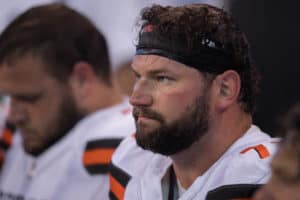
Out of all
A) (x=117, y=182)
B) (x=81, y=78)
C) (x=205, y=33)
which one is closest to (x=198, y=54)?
(x=205, y=33)

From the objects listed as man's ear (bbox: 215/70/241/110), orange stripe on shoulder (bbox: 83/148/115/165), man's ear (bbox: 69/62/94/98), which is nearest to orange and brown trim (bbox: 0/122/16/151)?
man's ear (bbox: 69/62/94/98)

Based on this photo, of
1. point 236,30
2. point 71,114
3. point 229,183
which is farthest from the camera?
point 71,114

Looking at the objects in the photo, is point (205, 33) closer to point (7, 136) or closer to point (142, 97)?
point (142, 97)

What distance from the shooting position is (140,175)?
1423mm

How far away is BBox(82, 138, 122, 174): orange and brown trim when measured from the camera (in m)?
1.67

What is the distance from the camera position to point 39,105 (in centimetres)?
184

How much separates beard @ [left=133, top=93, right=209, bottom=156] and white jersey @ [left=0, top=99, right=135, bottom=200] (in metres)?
0.37

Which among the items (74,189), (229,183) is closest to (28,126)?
(74,189)

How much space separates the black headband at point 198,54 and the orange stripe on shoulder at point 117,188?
0.28 m

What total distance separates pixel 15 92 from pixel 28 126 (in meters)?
0.08

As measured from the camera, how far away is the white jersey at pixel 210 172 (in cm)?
123

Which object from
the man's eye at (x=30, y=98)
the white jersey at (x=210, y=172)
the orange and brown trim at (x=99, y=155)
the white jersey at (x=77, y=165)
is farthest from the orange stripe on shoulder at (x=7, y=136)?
the white jersey at (x=210, y=172)

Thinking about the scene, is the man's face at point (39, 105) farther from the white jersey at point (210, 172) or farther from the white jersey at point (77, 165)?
the white jersey at point (210, 172)

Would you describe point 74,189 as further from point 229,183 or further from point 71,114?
point 229,183
